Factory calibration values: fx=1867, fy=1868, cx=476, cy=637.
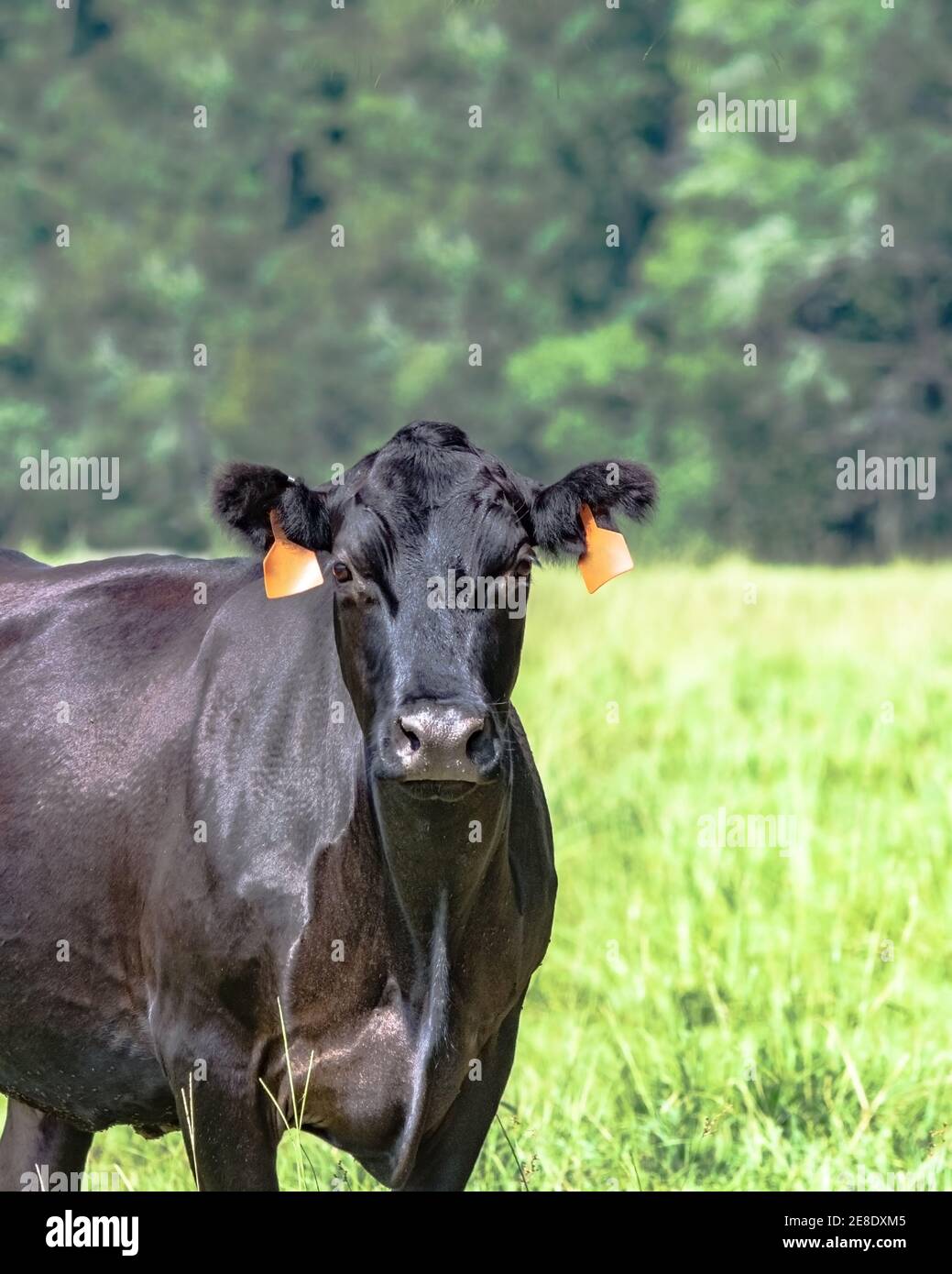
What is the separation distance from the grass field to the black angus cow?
788 mm

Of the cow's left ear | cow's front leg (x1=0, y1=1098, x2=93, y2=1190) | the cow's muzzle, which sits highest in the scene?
the cow's left ear

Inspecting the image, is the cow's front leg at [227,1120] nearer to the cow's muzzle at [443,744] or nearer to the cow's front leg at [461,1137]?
the cow's front leg at [461,1137]

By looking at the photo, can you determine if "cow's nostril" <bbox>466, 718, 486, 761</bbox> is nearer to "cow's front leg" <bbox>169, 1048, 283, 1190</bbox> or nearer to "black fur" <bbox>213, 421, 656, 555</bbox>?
"black fur" <bbox>213, 421, 656, 555</bbox>

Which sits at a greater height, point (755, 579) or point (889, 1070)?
point (755, 579)

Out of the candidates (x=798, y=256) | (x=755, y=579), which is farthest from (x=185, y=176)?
(x=755, y=579)

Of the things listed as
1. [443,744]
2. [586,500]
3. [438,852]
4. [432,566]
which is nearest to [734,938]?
[586,500]

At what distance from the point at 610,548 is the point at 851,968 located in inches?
112

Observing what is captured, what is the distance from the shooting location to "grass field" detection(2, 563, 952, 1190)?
17.7ft

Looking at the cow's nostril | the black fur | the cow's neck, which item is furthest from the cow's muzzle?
the black fur

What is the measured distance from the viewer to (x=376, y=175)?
5100 centimetres

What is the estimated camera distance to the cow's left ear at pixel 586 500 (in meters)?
4.14

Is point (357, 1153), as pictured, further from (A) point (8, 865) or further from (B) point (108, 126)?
(B) point (108, 126)

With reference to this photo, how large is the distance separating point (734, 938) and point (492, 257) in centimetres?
4242

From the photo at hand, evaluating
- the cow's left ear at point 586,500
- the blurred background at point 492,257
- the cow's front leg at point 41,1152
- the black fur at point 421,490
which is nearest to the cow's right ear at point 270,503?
the black fur at point 421,490
